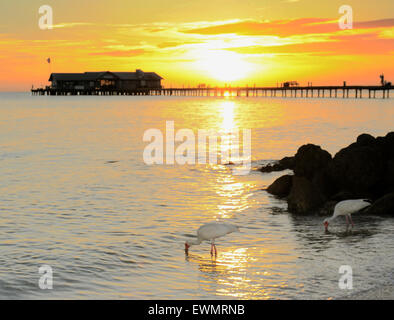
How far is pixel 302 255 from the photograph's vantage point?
14.3 meters

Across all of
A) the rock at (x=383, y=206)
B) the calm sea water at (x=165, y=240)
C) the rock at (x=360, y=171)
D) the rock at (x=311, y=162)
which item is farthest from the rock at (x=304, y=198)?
the rock at (x=311, y=162)

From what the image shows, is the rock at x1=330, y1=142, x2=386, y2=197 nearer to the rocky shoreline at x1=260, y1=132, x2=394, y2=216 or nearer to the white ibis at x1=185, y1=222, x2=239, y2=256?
the rocky shoreline at x1=260, y1=132, x2=394, y2=216

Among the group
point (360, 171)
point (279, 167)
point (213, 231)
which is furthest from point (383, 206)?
point (279, 167)

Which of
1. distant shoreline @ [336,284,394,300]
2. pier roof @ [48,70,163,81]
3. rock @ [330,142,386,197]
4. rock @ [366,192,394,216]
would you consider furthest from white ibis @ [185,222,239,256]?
pier roof @ [48,70,163,81]

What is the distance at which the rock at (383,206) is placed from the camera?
61.8 feet

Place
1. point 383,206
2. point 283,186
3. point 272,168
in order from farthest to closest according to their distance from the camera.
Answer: point 272,168 < point 283,186 < point 383,206

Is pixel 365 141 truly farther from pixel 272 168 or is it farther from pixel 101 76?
pixel 101 76

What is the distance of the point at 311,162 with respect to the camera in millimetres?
22469

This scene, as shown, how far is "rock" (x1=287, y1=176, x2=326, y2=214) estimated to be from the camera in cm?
1961

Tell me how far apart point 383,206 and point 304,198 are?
2.56 m

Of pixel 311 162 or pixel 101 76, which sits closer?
pixel 311 162

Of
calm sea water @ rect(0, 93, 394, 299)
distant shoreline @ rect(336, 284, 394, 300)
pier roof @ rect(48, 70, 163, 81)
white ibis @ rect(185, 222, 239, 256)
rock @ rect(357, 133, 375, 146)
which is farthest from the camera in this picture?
pier roof @ rect(48, 70, 163, 81)
